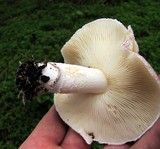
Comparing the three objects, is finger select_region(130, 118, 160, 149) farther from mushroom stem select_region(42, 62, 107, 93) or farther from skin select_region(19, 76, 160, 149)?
mushroom stem select_region(42, 62, 107, 93)

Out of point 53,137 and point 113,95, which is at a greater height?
point 113,95

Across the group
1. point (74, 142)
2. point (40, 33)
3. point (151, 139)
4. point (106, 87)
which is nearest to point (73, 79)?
point (106, 87)

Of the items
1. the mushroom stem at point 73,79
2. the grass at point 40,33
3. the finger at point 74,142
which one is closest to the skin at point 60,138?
the finger at point 74,142

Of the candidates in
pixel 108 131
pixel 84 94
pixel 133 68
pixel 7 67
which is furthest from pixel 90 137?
pixel 7 67

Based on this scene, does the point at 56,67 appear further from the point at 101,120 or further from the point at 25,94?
the point at 101,120

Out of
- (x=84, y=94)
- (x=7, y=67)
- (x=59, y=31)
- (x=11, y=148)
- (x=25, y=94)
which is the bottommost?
(x=11, y=148)

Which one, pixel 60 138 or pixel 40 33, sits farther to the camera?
pixel 40 33

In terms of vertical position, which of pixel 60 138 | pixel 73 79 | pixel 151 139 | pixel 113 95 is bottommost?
pixel 60 138

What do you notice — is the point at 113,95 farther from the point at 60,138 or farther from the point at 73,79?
the point at 60,138
